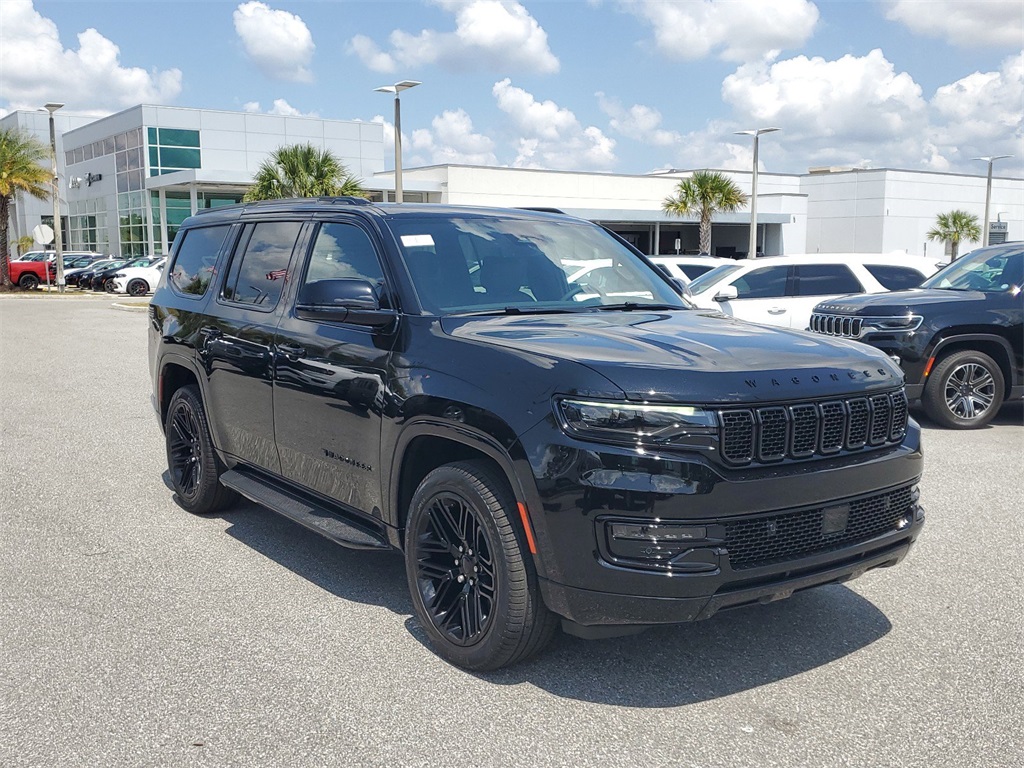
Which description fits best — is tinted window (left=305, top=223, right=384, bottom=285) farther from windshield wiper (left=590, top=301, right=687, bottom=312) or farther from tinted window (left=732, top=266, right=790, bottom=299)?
tinted window (left=732, top=266, right=790, bottom=299)

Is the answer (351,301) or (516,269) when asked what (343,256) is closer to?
(351,301)

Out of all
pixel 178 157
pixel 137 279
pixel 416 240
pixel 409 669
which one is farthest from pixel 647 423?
pixel 178 157

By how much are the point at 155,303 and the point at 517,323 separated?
11.7 feet

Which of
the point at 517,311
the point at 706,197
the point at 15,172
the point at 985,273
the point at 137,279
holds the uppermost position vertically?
the point at 15,172

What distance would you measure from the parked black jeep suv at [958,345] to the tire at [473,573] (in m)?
6.75

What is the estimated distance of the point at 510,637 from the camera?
375cm

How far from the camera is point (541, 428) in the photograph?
3.53 m

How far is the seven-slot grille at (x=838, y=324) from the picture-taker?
32.5 ft

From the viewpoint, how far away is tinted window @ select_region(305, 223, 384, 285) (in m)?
4.80

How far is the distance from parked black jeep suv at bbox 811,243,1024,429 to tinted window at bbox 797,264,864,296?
8.40 feet

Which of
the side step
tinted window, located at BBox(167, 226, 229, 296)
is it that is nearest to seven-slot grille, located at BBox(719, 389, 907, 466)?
the side step

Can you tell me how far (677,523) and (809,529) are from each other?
0.59m

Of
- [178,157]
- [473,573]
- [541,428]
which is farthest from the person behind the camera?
[178,157]

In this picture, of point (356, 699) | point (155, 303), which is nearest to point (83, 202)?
point (155, 303)
